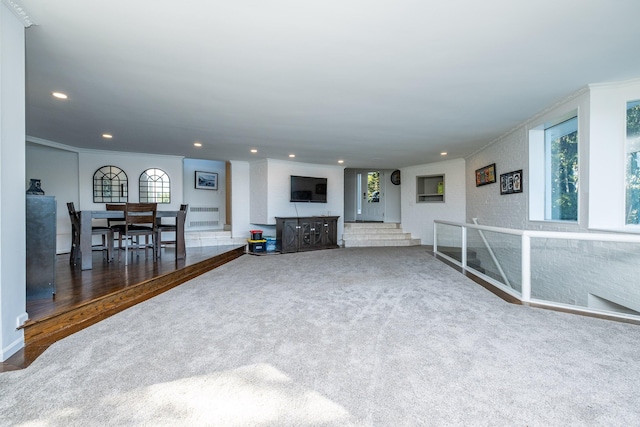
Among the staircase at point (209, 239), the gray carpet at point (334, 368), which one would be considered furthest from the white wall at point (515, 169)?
the staircase at point (209, 239)

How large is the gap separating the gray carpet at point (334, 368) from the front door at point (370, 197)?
316 inches

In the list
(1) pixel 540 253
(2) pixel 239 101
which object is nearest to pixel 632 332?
(1) pixel 540 253

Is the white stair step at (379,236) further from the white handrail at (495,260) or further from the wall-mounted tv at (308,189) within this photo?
the white handrail at (495,260)

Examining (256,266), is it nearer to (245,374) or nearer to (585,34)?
(245,374)

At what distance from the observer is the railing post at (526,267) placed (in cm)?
335

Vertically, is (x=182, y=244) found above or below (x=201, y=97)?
below

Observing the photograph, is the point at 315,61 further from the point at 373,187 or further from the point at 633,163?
the point at 373,187

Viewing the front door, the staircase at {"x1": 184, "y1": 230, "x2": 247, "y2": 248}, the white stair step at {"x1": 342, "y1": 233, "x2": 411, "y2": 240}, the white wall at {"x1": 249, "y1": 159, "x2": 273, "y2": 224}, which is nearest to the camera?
the staircase at {"x1": 184, "y1": 230, "x2": 247, "y2": 248}

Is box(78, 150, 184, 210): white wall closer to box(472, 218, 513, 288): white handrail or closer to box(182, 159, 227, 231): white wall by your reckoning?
box(182, 159, 227, 231): white wall

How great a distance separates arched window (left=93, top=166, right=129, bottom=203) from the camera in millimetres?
7062

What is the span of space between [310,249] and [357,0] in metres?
6.61

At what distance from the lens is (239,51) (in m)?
2.69

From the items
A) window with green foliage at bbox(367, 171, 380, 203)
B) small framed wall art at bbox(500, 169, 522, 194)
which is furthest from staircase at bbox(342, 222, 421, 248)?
small framed wall art at bbox(500, 169, 522, 194)

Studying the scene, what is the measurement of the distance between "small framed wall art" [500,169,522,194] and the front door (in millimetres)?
5560
